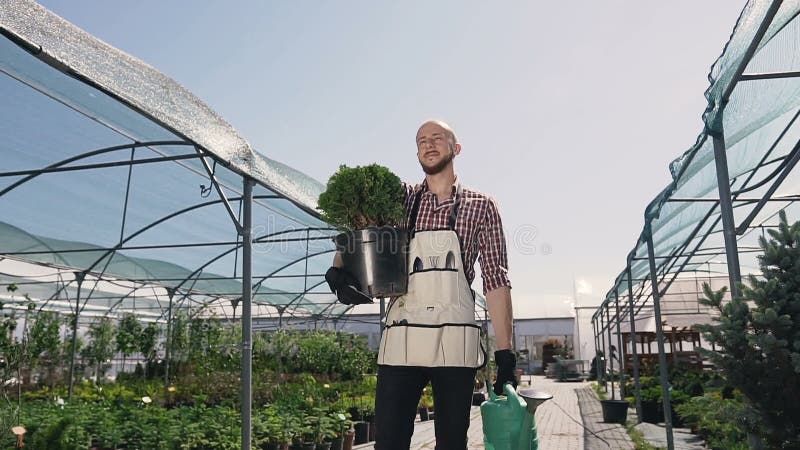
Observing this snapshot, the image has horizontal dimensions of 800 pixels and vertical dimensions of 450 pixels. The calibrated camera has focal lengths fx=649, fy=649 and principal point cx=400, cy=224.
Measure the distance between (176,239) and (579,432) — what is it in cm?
641

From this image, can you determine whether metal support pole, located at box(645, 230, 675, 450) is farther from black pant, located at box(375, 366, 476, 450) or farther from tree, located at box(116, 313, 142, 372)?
tree, located at box(116, 313, 142, 372)

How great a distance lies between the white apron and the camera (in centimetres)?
186

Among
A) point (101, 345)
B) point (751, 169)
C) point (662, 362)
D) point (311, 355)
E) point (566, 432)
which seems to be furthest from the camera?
point (101, 345)

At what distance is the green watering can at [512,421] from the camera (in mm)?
1711

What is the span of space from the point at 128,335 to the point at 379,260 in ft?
44.4

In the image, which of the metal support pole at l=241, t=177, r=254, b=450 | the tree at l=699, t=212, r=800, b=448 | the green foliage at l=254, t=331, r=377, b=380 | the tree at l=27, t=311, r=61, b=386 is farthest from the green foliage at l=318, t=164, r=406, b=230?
the tree at l=27, t=311, r=61, b=386

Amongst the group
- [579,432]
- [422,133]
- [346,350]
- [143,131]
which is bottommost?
[579,432]

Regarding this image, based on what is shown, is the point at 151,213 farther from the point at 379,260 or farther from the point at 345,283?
the point at 379,260

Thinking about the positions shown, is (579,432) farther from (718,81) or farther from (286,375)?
(718,81)

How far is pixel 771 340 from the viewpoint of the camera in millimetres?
2438

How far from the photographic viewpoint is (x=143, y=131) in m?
4.91

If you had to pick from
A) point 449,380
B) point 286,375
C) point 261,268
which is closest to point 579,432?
point 286,375

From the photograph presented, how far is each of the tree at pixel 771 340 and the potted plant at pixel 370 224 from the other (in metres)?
1.49

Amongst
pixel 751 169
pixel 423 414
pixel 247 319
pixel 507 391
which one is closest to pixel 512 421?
pixel 507 391
